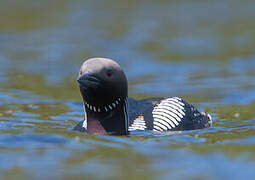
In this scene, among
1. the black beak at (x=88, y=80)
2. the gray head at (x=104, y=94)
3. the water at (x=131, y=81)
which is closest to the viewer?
the water at (x=131, y=81)

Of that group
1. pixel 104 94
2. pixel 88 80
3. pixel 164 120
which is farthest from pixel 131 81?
pixel 88 80

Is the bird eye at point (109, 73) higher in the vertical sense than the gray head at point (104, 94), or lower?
higher

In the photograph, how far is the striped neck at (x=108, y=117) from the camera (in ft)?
22.1

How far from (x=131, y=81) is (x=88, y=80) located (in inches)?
224

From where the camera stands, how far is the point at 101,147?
5.96 meters

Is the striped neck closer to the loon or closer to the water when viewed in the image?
the loon

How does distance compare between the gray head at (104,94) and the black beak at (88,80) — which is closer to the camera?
the black beak at (88,80)

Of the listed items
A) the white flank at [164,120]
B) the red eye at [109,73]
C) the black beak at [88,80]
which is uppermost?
the red eye at [109,73]

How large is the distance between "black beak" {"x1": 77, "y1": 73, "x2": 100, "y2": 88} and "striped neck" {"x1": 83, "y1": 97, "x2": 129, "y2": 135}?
1.14 feet

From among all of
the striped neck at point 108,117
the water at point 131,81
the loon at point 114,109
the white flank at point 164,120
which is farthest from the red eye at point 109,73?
the white flank at point 164,120

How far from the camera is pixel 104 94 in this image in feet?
21.6

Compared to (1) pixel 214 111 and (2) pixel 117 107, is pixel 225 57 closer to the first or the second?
(1) pixel 214 111

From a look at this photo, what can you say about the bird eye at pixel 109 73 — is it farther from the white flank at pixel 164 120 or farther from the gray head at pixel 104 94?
the white flank at pixel 164 120

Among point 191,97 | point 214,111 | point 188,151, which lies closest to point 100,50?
point 191,97
